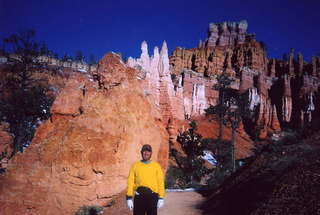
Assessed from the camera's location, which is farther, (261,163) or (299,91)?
(299,91)

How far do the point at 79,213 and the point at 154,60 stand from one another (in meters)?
27.9

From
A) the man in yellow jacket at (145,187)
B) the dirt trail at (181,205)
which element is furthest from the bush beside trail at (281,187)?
the man in yellow jacket at (145,187)

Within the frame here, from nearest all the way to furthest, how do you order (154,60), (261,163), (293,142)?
1. (261,163)
2. (293,142)
3. (154,60)

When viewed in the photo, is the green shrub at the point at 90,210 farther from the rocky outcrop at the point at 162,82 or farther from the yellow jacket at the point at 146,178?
the rocky outcrop at the point at 162,82

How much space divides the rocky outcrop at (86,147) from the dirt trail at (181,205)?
5.52ft

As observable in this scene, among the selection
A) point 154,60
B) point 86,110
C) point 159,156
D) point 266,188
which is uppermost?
point 154,60

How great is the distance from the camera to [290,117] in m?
64.4

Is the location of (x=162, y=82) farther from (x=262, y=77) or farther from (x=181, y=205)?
A: (x=262, y=77)

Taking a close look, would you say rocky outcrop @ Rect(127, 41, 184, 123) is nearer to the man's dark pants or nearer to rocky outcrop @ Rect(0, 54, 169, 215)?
rocky outcrop @ Rect(0, 54, 169, 215)

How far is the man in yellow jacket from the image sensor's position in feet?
15.5

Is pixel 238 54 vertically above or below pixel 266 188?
above

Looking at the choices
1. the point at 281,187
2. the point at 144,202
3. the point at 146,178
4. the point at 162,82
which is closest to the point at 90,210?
the point at 144,202

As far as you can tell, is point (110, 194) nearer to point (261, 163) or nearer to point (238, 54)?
point (261, 163)

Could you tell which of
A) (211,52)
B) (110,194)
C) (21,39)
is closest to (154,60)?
(21,39)
